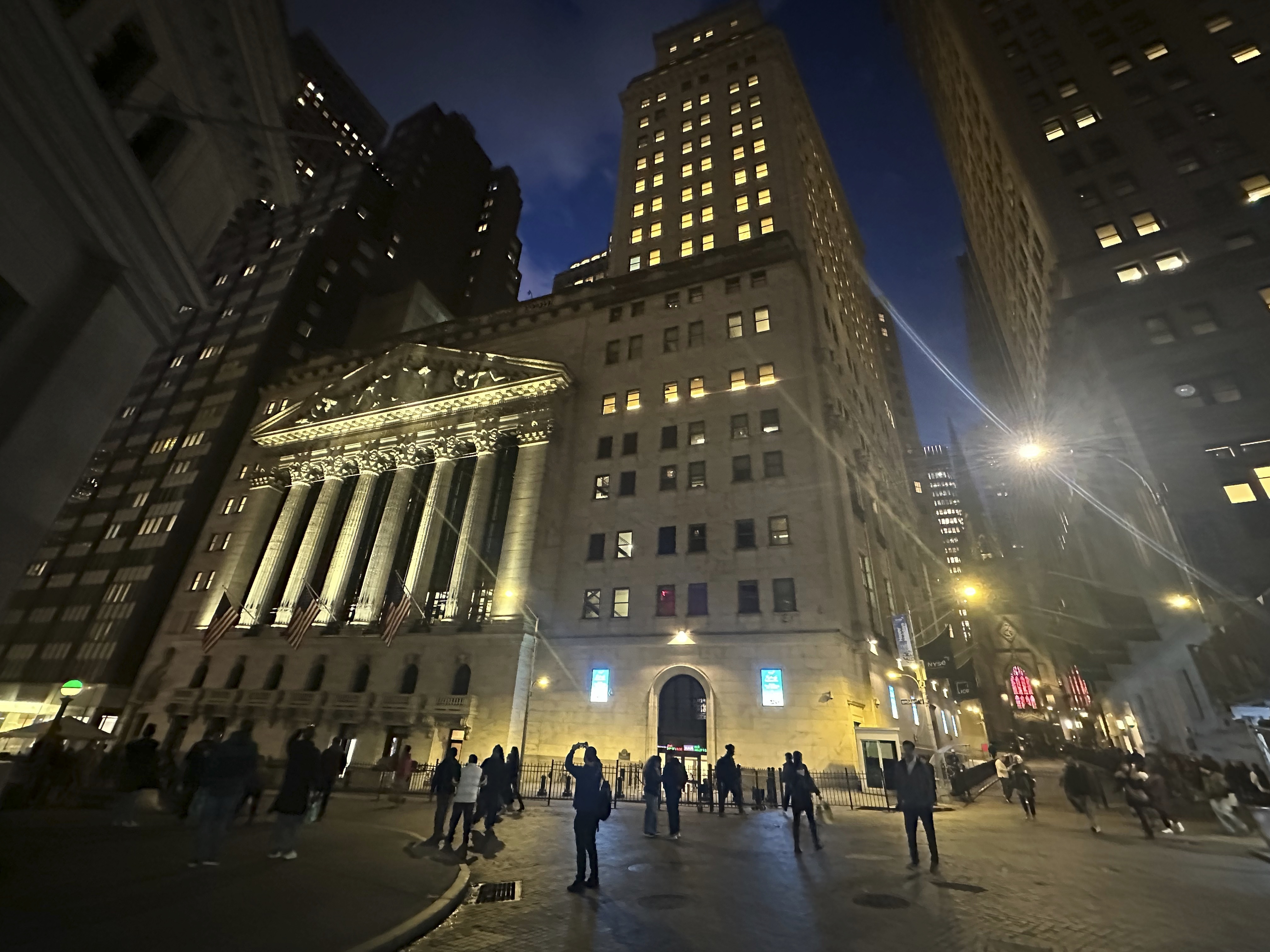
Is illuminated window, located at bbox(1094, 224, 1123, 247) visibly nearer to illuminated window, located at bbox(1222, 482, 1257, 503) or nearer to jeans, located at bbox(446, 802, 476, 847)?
illuminated window, located at bbox(1222, 482, 1257, 503)

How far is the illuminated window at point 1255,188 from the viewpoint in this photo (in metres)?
35.7

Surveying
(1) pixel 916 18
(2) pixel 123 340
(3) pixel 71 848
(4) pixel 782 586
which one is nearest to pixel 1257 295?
(4) pixel 782 586

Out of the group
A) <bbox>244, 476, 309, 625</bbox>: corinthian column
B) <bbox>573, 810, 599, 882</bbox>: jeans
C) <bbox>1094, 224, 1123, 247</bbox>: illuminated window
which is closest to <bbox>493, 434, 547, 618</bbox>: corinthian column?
<bbox>244, 476, 309, 625</bbox>: corinthian column

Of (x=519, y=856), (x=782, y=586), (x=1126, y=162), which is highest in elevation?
(x=1126, y=162)

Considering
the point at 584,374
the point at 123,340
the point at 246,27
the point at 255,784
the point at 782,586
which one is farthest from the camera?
the point at 584,374

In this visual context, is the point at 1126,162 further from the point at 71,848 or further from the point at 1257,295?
the point at 71,848

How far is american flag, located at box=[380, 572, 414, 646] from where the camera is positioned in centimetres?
3195

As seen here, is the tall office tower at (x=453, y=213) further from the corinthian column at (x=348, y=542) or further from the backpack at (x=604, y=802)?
the backpack at (x=604, y=802)

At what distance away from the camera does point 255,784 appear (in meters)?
13.9

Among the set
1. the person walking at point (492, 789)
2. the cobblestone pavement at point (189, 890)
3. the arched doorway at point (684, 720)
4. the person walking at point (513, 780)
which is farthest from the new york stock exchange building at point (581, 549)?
the cobblestone pavement at point (189, 890)

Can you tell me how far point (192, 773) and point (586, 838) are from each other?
10.8 meters

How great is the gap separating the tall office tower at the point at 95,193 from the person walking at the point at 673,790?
13742 mm

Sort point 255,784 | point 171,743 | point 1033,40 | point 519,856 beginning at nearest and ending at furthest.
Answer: point 519,856
point 255,784
point 171,743
point 1033,40

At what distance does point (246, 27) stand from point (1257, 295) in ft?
157
